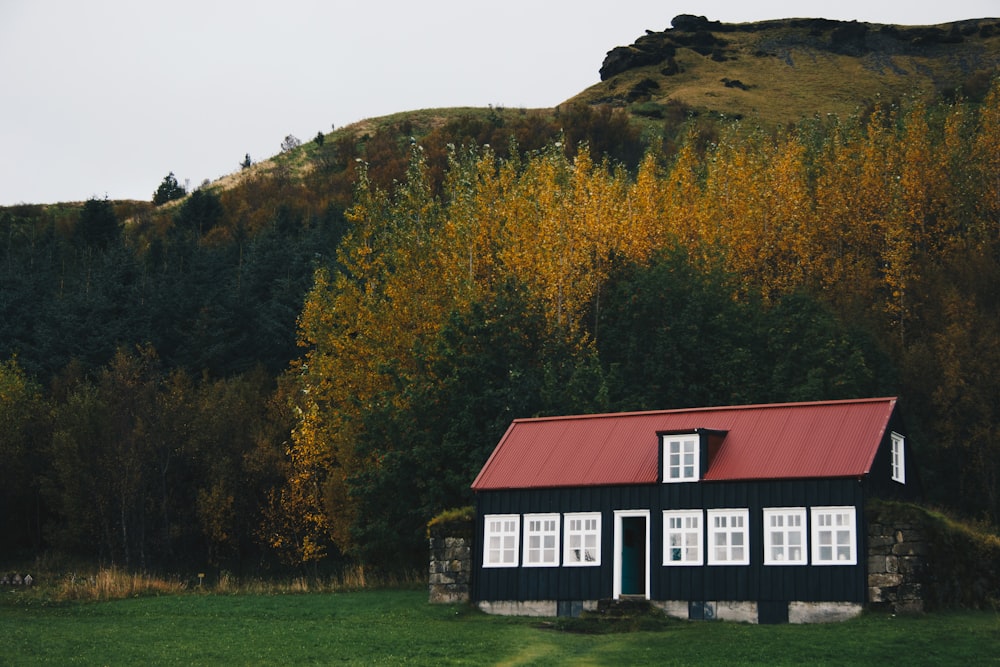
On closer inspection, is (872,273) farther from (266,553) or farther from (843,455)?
(266,553)

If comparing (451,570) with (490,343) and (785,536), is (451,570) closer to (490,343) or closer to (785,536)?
(785,536)

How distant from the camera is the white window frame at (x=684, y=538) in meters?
34.2

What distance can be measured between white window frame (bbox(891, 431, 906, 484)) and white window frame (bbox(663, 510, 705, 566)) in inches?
240

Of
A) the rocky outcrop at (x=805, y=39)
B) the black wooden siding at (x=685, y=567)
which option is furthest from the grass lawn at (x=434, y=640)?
the rocky outcrop at (x=805, y=39)

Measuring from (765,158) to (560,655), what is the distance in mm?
42193

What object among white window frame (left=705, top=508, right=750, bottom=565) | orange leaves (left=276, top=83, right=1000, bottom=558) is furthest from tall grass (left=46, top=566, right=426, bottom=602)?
white window frame (left=705, top=508, right=750, bottom=565)

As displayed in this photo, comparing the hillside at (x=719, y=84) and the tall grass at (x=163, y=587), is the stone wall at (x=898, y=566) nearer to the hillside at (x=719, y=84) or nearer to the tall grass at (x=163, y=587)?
the tall grass at (x=163, y=587)

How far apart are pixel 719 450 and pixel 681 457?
126cm

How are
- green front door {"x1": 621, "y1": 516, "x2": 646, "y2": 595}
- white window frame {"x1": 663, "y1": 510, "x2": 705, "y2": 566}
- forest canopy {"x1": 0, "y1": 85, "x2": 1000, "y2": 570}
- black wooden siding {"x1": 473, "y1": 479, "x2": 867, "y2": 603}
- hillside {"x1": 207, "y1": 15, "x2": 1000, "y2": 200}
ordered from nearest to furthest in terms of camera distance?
black wooden siding {"x1": 473, "y1": 479, "x2": 867, "y2": 603}
white window frame {"x1": 663, "y1": 510, "x2": 705, "y2": 566}
green front door {"x1": 621, "y1": 516, "x2": 646, "y2": 595}
forest canopy {"x1": 0, "y1": 85, "x2": 1000, "y2": 570}
hillside {"x1": 207, "y1": 15, "x2": 1000, "y2": 200}

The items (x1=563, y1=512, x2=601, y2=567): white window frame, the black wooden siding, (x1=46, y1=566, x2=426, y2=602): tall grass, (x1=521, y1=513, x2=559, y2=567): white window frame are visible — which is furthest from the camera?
(x1=46, y1=566, x2=426, y2=602): tall grass

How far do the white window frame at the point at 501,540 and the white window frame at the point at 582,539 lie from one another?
5.61ft

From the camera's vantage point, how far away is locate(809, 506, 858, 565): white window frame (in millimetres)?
31609

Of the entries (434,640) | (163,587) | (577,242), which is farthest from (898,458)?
(163,587)

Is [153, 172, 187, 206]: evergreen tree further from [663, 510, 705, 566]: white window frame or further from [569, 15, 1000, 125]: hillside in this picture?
[663, 510, 705, 566]: white window frame
